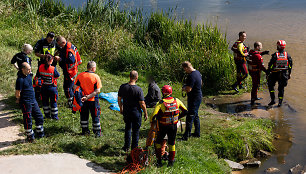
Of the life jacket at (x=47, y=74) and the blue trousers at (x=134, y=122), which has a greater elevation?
the life jacket at (x=47, y=74)

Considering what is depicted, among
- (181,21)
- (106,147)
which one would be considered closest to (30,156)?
(106,147)

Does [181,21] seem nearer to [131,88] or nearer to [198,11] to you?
[131,88]

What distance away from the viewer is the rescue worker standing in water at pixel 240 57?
1227cm

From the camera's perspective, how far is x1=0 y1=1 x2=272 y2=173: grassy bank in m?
7.35

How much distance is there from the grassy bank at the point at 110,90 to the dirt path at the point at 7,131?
0.22 m

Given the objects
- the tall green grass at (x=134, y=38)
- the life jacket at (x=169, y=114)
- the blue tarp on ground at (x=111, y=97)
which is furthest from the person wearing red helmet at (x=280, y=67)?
the life jacket at (x=169, y=114)

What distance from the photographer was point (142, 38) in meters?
16.5

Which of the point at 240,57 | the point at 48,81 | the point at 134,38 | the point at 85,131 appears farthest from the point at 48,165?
the point at 134,38

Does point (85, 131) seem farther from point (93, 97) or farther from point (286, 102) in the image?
point (286, 102)

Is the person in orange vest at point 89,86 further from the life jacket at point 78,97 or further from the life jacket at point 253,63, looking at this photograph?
the life jacket at point 253,63

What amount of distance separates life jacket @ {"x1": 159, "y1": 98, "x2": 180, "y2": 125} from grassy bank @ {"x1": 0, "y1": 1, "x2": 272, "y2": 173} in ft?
3.00

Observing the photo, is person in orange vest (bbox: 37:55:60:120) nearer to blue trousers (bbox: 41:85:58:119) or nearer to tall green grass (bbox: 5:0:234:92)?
blue trousers (bbox: 41:85:58:119)

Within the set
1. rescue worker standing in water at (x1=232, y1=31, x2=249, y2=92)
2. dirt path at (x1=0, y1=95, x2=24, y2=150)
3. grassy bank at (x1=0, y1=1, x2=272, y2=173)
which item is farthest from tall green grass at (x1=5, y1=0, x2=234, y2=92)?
dirt path at (x1=0, y1=95, x2=24, y2=150)

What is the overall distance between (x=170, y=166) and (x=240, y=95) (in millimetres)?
6658
